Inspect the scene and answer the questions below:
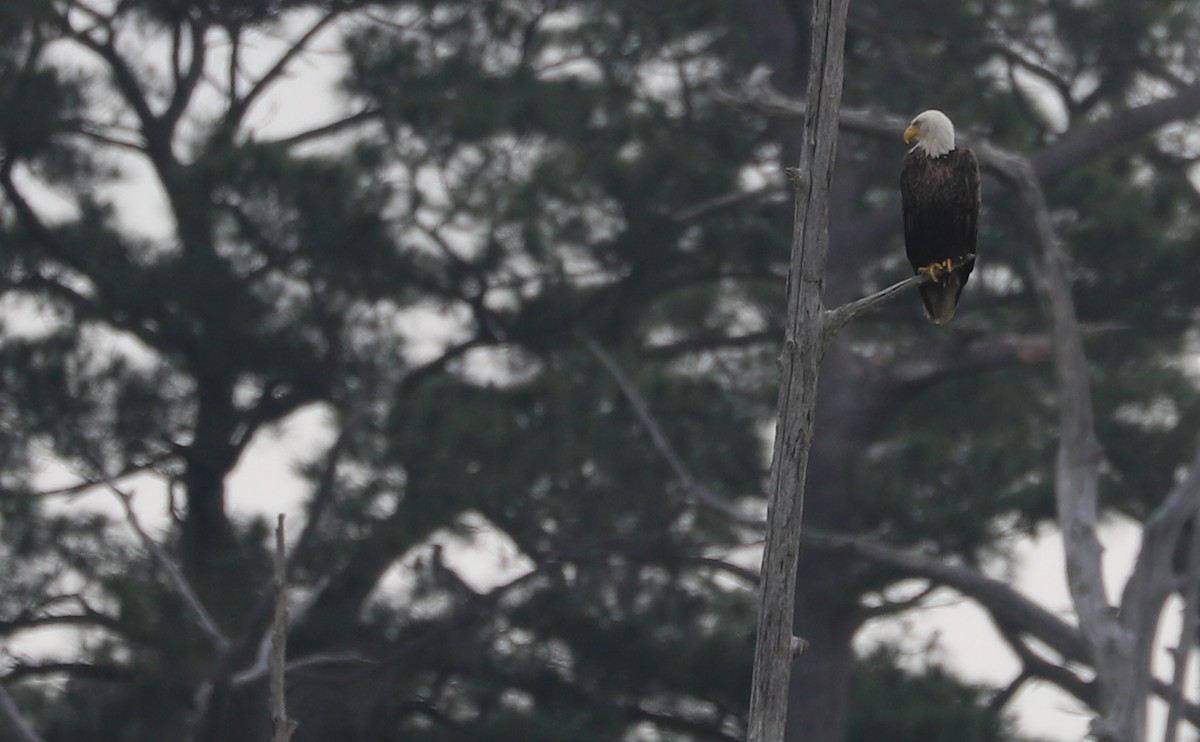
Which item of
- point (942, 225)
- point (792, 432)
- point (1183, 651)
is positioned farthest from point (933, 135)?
point (1183, 651)

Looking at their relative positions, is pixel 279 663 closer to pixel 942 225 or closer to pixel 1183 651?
pixel 942 225

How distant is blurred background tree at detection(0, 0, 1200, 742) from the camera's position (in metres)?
8.91

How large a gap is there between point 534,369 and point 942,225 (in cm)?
450

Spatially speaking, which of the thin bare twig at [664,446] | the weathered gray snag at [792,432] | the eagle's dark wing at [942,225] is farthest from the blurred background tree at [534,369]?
the weathered gray snag at [792,432]

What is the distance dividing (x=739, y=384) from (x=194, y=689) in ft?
11.4

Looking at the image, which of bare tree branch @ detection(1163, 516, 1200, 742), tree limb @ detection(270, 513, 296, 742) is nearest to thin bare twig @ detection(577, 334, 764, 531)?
bare tree branch @ detection(1163, 516, 1200, 742)

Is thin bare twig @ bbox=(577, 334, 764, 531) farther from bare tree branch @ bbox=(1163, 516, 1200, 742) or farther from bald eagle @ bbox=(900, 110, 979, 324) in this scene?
bald eagle @ bbox=(900, 110, 979, 324)

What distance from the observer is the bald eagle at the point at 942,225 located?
18.0 feet

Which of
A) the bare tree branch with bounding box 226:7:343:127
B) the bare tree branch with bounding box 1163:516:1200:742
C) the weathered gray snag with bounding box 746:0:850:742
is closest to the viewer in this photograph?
the weathered gray snag with bounding box 746:0:850:742

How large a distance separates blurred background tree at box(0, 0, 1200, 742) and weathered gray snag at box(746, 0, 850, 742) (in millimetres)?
4943

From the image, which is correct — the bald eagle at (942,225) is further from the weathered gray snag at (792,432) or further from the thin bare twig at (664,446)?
the thin bare twig at (664,446)

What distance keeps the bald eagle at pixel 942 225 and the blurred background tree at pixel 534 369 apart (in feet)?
10.4

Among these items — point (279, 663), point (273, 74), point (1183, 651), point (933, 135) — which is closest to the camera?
point (279, 663)

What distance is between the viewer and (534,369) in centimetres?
977
